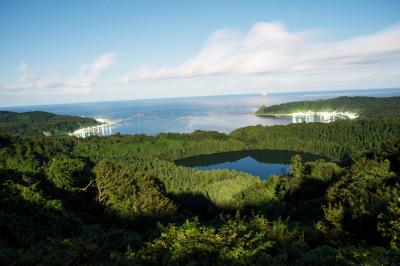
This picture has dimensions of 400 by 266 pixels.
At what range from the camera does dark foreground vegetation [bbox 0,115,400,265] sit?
10242 mm

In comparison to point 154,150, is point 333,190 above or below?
above

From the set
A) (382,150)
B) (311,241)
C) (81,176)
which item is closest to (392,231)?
(311,241)

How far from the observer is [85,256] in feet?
34.5

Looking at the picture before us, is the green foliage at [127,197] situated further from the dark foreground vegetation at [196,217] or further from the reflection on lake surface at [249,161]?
the reflection on lake surface at [249,161]

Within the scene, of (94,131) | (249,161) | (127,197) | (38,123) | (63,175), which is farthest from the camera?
(38,123)

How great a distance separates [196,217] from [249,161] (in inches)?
3173

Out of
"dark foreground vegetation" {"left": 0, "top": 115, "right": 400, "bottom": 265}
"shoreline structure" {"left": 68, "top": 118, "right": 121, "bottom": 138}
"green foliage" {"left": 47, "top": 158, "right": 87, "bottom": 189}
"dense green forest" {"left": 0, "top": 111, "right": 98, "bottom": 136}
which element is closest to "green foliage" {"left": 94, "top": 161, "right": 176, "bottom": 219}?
"dark foreground vegetation" {"left": 0, "top": 115, "right": 400, "bottom": 265}

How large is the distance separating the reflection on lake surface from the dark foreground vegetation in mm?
28596

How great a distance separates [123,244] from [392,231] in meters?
11.9

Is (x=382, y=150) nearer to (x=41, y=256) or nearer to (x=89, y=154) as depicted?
(x=41, y=256)

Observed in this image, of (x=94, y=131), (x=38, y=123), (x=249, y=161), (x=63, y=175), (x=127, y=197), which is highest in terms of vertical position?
(x=63, y=175)

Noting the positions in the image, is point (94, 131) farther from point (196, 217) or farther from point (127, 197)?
point (196, 217)

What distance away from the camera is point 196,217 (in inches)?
516

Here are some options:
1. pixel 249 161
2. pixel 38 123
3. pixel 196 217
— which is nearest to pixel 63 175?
pixel 196 217
